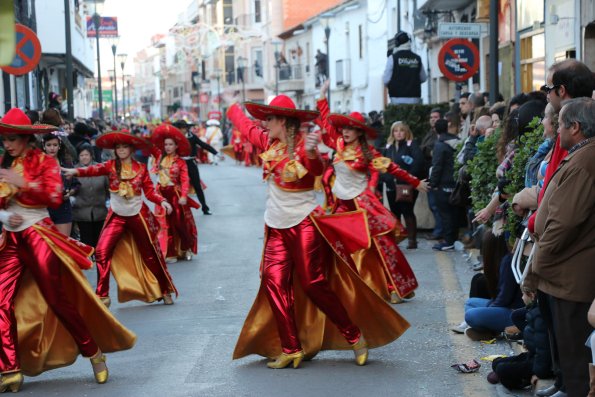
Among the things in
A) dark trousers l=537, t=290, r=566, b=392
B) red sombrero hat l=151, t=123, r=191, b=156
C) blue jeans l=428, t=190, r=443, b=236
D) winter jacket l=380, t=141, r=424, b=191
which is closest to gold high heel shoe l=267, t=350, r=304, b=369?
dark trousers l=537, t=290, r=566, b=392

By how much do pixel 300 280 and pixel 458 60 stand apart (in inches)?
437

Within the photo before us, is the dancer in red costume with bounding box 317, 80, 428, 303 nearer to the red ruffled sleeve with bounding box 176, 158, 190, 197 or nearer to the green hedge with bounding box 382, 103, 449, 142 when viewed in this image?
the red ruffled sleeve with bounding box 176, 158, 190, 197

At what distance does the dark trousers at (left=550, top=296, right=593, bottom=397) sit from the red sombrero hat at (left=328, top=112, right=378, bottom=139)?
16.5ft

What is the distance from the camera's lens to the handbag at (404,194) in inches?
571

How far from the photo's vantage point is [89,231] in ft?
45.1

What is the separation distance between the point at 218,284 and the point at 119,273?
1.45m

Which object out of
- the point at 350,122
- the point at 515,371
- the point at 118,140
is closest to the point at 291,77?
the point at 118,140

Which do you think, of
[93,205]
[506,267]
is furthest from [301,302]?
[93,205]

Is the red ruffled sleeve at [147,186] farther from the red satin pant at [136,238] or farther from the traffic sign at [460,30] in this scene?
the traffic sign at [460,30]

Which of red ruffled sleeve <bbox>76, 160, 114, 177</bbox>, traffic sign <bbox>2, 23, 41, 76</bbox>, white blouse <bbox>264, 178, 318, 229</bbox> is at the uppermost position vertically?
traffic sign <bbox>2, 23, 41, 76</bbox>

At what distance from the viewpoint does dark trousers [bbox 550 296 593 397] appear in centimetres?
584

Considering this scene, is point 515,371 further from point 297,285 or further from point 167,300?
point 167,300

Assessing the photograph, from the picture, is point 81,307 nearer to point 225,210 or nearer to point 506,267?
point 506,267

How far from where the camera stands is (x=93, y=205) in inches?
534
